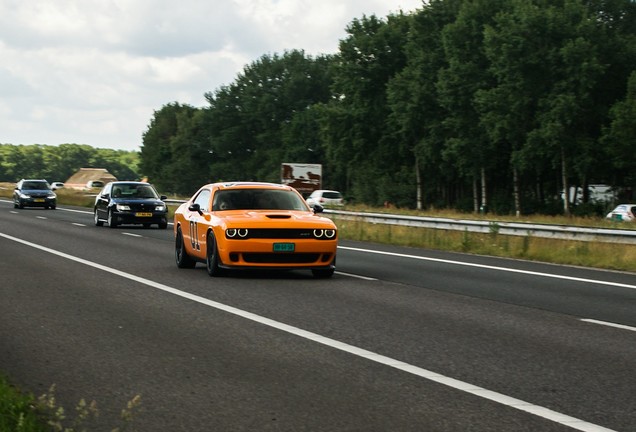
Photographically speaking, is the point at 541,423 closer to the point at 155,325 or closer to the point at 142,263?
the point at 155,325

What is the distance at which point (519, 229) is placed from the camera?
22875 millimetres

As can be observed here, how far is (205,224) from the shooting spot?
52.5 feet

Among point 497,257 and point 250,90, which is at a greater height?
point 250,90

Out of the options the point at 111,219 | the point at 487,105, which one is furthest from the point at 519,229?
the point at 487,105

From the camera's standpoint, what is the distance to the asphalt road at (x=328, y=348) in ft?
20.6

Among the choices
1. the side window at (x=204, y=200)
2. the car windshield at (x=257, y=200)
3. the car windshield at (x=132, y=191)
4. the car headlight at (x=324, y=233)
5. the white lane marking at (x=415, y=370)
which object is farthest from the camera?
the car windshield at (x=132, y=191)

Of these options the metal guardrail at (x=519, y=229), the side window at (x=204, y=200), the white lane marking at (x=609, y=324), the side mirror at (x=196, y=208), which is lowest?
the white lane marking at (x=609, y=324)

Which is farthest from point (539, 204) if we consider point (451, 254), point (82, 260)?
point (82, 260)

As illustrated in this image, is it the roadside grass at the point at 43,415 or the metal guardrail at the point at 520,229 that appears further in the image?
the metal guardrail at the point at 520,229

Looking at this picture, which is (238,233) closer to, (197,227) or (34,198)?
(197,227)

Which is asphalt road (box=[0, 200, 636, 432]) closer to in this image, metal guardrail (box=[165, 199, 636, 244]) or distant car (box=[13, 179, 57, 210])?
metal guardrail (box=[165, 199, 636, 244])

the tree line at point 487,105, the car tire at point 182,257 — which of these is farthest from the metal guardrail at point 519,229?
the tree line at point 487,105

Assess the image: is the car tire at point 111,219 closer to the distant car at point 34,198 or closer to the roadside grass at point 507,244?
the roadside grass at point 507,244

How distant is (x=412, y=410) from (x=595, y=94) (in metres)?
60.4
